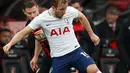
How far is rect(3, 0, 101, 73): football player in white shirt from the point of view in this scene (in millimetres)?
11000

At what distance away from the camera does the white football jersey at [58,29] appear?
11.0 meters

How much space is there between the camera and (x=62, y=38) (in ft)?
36.4

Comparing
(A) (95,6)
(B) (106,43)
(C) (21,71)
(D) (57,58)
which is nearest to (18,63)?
(C) (21,71)

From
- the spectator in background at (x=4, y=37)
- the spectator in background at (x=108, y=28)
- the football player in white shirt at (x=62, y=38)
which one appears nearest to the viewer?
the football player in white shirt at (x=62, y=38)

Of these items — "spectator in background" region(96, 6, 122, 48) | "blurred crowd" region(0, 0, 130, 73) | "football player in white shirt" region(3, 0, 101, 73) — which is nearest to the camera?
"football player in white shirt" region(3, 0, 101, 73)

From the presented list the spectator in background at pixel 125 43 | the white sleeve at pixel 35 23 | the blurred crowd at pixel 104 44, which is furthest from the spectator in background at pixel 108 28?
the white sleeve at pixel 35 23

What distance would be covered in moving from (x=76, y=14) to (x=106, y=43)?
3267 millimetres

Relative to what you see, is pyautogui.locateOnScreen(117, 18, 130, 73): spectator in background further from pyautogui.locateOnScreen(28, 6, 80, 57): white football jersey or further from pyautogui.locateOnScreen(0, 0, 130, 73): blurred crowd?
pyautogui.locateOnScreen(28, 6, 80, 57): white football jersey

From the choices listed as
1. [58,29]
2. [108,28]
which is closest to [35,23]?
[58,29]

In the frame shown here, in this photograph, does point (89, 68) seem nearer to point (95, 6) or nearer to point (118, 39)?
point (118, 39)

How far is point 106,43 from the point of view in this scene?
→ 1438 centimetres

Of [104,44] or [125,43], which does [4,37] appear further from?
[125,43]

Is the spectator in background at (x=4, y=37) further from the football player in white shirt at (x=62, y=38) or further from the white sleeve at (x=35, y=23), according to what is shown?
the white sleeve at (x=35, y=23)

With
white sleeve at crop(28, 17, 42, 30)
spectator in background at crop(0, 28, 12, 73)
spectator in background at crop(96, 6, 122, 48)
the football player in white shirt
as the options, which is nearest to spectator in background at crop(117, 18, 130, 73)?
spectator in background at crop(96, 6, 122, 48)
